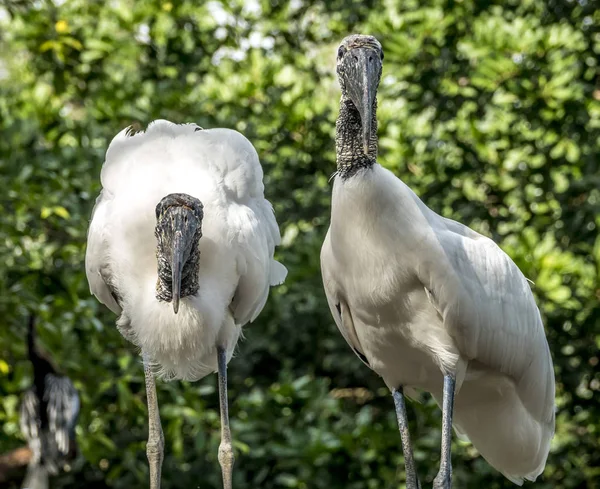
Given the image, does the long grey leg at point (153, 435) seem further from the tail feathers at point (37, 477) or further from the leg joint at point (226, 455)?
the tail feathers at point (37, 477)

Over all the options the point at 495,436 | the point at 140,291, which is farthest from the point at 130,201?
the point at 495,436

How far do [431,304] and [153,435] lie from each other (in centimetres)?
→ 131

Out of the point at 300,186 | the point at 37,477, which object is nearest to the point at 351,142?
the point at 37,477

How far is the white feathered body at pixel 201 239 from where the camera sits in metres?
4.15

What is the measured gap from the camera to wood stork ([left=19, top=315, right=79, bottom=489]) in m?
5.65

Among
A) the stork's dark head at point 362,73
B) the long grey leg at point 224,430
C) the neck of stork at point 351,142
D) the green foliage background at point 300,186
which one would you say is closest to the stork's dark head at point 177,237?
the long grey leg at point 224,430

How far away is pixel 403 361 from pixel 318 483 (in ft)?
7.78

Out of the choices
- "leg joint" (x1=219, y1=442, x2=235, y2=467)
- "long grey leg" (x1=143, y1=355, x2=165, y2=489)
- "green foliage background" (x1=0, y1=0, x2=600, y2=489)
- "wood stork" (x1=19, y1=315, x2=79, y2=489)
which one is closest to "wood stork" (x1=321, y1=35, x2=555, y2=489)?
"leg joint" (x1=219, y1=442, x2=235, y2=467)

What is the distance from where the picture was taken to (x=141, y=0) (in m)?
6.95

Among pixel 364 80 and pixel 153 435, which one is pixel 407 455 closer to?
pixel 153 435

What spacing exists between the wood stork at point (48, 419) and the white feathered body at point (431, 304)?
2137mm

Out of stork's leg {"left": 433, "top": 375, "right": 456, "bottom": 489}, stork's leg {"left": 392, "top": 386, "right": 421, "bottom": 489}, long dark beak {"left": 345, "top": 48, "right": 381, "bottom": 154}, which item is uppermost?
long dark beak {"left": 345, "top": 48, "right": 381, "bottom": 154}

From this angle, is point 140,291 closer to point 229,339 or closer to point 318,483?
point 229,339

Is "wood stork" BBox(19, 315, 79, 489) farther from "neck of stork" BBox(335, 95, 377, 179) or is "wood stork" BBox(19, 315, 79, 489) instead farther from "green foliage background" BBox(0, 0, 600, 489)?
"neck of stork" BBox(335, 95, 377, 179)
